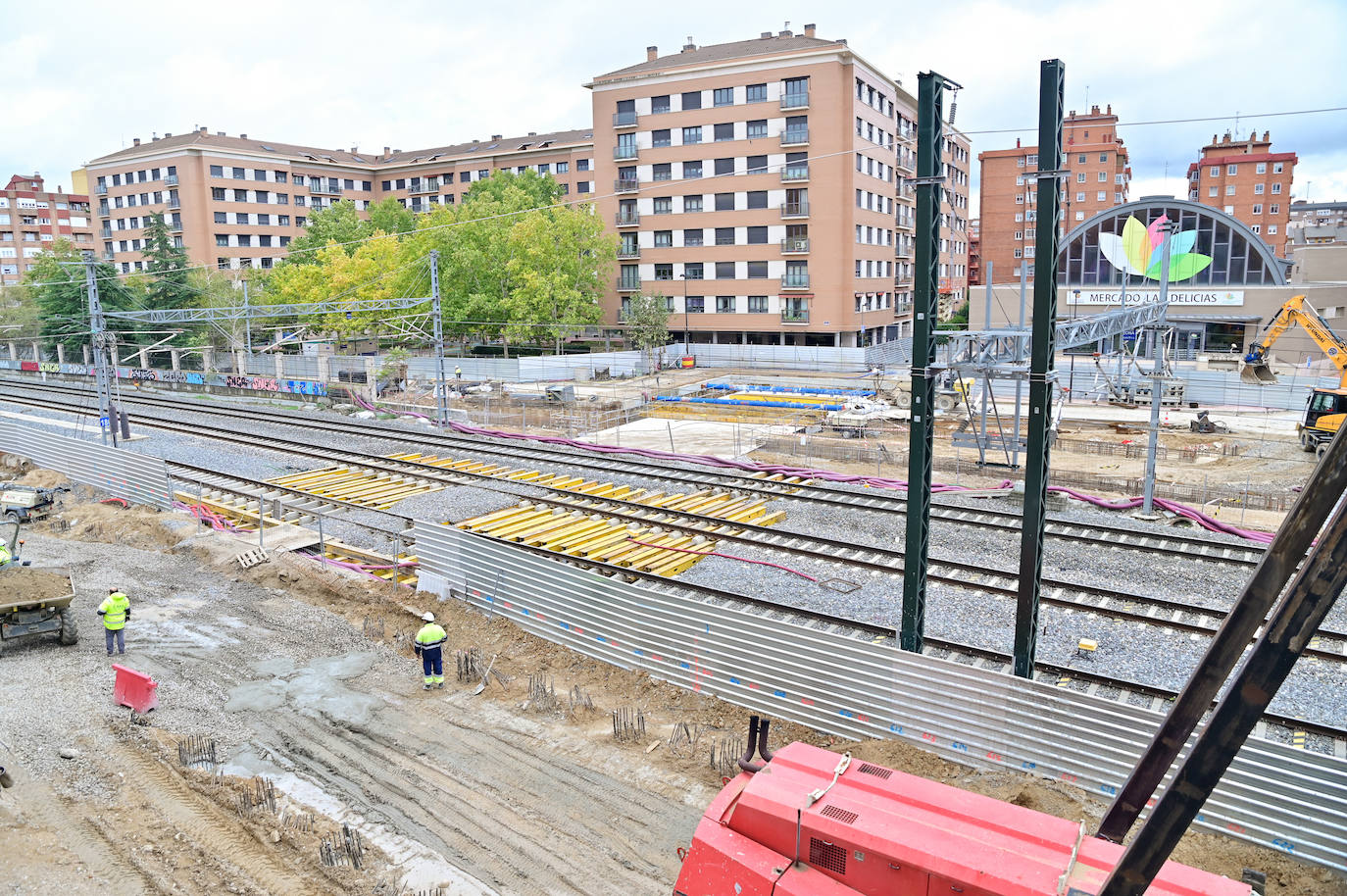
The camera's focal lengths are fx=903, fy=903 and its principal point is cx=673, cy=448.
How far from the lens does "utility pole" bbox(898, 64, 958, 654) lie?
1063 cm

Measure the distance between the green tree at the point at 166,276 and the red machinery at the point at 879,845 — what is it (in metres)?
67.6

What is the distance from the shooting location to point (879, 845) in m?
6.76

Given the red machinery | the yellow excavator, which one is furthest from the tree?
the red machinery

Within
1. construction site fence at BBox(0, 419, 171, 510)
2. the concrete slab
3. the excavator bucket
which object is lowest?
the concrete slab

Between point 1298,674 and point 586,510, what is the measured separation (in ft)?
47.4

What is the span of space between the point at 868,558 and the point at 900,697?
703 cm

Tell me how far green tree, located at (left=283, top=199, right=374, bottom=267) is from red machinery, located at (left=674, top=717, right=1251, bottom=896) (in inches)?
2823

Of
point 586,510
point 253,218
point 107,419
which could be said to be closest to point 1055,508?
point 586,510

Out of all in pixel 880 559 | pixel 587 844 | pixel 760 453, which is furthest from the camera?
pixel 760 453

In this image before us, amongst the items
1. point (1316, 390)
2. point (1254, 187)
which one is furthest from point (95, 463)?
point (1254, 187)

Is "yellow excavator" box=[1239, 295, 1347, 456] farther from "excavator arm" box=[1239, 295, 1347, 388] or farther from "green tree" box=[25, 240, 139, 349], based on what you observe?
"green tree" box=[25, 240, 139, 349]

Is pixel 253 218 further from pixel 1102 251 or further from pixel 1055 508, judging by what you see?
pixel 1055 508

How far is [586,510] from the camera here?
21953 mm

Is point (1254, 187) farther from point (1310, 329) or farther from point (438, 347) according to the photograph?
point (438, 347)
